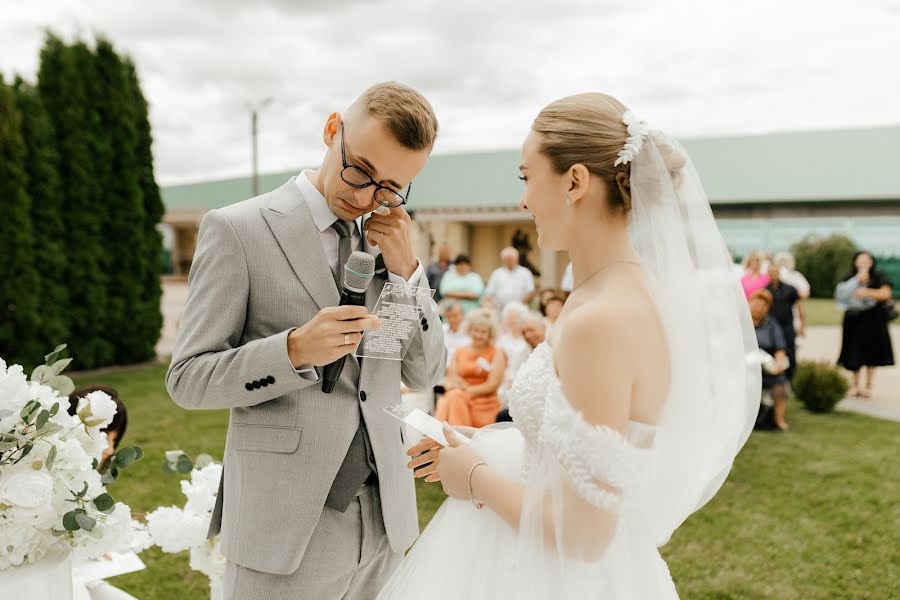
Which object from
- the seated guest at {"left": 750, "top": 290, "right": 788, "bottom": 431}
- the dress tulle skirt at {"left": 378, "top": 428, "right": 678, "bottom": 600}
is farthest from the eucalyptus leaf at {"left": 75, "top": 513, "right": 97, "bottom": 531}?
the seated guest at {"left": 750, "top": 290, "right": 788, "bottom": 431}

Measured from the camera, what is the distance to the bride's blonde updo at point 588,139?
155 centimetres

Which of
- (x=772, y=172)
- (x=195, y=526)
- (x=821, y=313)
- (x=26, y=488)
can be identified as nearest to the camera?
(x=26, y=488)

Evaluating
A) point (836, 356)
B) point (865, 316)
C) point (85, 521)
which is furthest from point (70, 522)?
point (836, 356)

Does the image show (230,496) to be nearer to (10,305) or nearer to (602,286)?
(602,286)

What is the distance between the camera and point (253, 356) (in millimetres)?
1670

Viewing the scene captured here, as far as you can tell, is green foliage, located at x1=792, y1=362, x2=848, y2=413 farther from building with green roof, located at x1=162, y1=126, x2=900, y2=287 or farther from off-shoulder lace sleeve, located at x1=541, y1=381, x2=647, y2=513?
building with green roof, located at x1=162, y1=126, x2=900, y2=287

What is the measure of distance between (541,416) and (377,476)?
0.56m

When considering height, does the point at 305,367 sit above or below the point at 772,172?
below

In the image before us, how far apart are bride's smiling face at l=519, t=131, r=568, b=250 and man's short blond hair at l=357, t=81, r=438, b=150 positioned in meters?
0.34

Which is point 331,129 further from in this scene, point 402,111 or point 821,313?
point 821,313

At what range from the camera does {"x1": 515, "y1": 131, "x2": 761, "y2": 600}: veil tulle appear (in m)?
1.49

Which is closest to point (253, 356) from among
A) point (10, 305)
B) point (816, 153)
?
point (10, 305)

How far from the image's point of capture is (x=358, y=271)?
169 cm

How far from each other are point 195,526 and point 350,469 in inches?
46.1
